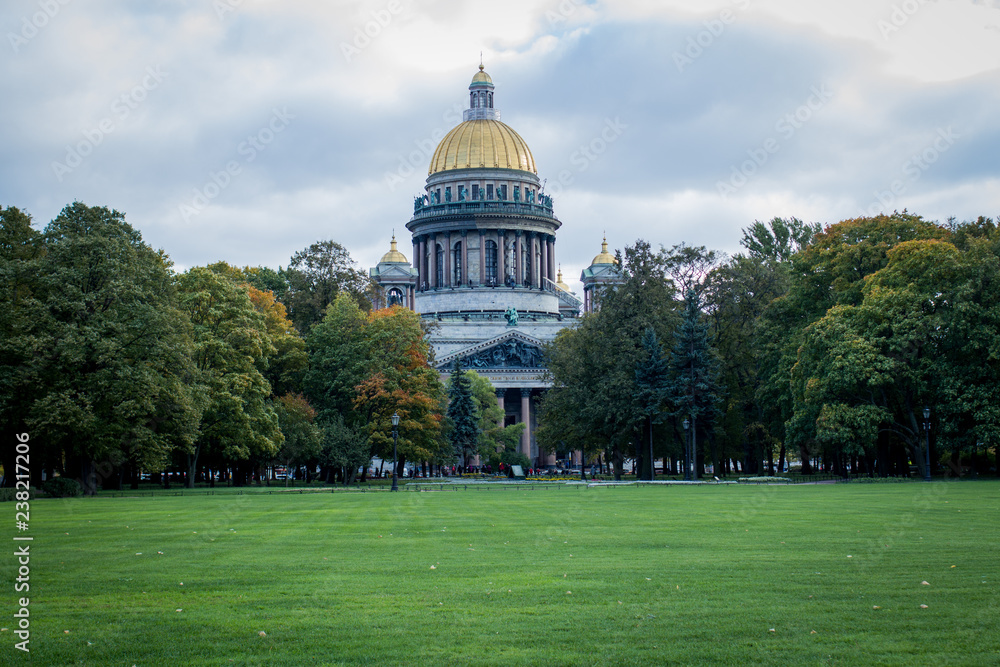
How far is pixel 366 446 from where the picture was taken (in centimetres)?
6550

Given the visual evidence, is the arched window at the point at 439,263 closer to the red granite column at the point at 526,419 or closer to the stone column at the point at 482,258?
the stone column at the point at 482,258

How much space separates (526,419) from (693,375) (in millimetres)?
54004

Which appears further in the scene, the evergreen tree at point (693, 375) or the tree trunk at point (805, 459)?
the tree trunk at point (805, 459)

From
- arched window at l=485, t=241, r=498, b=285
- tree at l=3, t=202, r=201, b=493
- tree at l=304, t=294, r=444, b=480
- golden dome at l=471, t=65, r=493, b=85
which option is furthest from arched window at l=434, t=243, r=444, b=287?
tree at l=3, t=202, r=201, b=493

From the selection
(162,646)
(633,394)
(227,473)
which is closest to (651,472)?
(633,394)

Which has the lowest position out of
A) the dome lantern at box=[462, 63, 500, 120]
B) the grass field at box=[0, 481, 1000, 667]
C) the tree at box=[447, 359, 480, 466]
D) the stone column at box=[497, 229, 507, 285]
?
the grass field at box=[0, 481, 1000, 667]

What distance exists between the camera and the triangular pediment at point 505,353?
119 meters

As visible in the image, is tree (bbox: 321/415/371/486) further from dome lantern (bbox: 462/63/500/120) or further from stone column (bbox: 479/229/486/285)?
dome lantern (bbox: 462/63/500/120)

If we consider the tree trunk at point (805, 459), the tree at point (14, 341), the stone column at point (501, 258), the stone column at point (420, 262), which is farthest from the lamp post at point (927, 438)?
the stone column at point (420, 262)

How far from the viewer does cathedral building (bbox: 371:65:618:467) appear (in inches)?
5502

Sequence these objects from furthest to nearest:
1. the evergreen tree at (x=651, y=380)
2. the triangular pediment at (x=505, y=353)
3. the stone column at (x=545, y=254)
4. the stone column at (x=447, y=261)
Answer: the stone column at (x=545, y=254) < the stone column at (x=447, y=261) < the triangular pediment at (x=505, y=353) < the evergreen tree at (x=651, y=380)

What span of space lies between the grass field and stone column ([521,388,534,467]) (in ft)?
293

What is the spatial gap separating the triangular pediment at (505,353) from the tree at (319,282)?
3571 cm

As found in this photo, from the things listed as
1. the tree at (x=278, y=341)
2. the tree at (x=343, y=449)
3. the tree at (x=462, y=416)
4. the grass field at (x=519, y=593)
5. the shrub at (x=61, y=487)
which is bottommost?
the grass field at (x=519, y=593)
